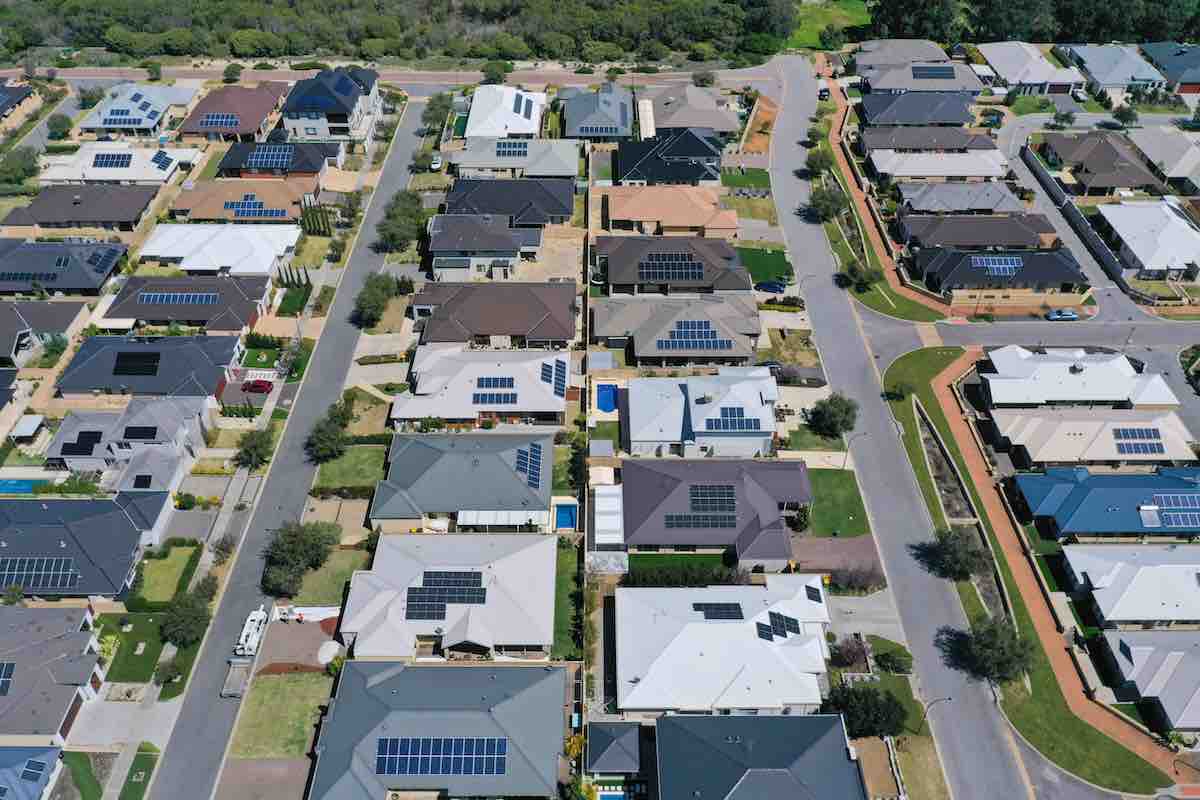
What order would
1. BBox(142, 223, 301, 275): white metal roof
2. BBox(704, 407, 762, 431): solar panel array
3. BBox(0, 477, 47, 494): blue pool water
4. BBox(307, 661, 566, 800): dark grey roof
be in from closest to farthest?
BBox(307, 661, 566, 800): dark grey roof, BBox(0, 477, 47, 494): blue pool water, BBox(704, 407, 762, 431): solar panel array, BBox(142, 223, 301, 275): white metal roof

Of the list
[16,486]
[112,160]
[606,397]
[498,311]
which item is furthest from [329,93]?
[16,486]

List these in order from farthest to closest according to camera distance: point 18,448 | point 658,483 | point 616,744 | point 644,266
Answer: point 644,266, point 18,448, point 658,483, point 616,744

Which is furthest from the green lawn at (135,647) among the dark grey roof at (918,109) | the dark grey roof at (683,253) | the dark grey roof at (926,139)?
the dark grey roof at (918,109)

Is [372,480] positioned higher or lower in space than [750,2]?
lower

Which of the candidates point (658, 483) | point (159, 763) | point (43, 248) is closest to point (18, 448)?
point (43, 248)

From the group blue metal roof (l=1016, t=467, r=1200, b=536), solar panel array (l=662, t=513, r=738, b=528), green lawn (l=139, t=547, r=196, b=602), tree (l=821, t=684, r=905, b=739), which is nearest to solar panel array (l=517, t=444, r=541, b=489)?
solar panel array (l=662, t=513, r=738, b=528)

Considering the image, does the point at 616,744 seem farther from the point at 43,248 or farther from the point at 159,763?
the point at 43,248

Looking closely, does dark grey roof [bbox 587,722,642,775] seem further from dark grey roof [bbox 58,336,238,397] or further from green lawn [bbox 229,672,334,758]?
dark grey roof [bbox 58,336,238,397]
